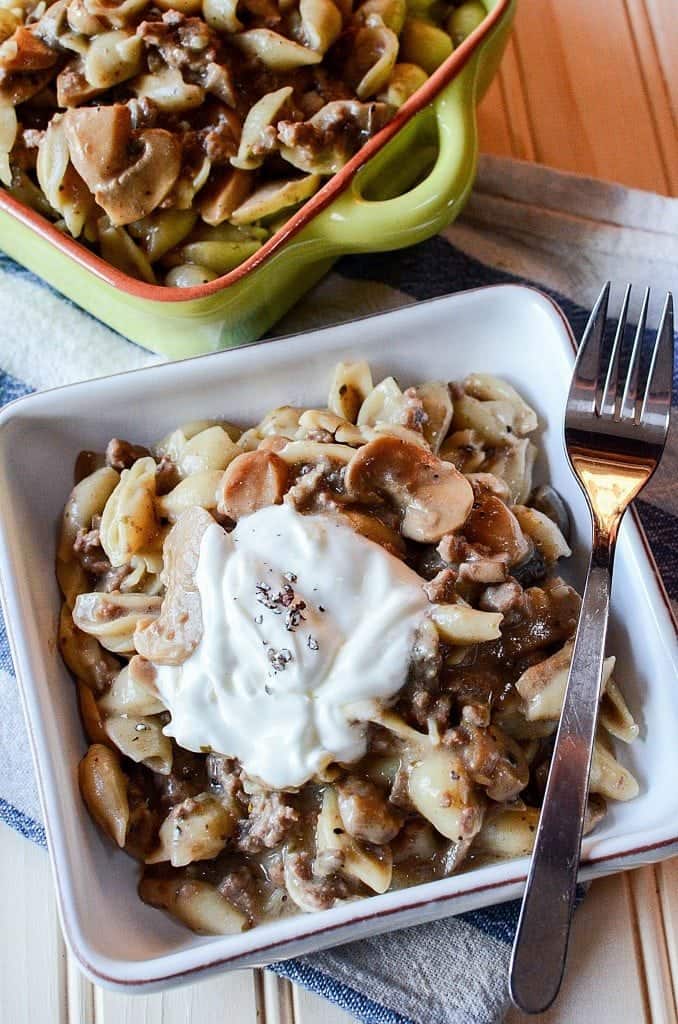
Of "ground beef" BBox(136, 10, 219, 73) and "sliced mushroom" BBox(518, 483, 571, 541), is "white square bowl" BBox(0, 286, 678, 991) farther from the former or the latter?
"ground beef" BBox(136, 10, 219, 73)

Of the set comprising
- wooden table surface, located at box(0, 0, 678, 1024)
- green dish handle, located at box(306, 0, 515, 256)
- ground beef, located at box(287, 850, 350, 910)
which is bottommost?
wooden table surface, located at box(0, 0, 678, 1024)

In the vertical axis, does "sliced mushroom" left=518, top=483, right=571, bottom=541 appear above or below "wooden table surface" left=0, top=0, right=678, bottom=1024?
above

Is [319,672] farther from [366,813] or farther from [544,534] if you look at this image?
[544,534]

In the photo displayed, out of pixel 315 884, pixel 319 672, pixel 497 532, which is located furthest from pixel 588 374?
pixel 315 884

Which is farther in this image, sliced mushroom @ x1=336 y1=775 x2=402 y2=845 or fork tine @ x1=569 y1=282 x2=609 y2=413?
fork tine @ x1=569 y1=282 x2=609 y2=413

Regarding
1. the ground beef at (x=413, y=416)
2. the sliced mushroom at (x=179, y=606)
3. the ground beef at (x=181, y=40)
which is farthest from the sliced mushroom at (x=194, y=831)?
the ground beef at (x=181, y=40)

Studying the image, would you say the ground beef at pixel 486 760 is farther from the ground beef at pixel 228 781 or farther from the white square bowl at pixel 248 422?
the ground beef at pixel 228 781

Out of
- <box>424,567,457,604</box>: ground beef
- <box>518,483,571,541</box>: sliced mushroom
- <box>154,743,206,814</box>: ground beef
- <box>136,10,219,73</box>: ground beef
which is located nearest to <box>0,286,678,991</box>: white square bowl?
<box>518,483,571,541</box>: sliced mushroom
